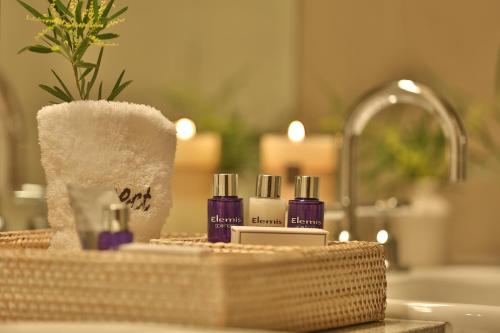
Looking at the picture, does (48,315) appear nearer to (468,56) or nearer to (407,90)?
(407,90)

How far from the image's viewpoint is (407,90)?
132 centimetres

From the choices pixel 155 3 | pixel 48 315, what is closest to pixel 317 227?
pixel 48 315

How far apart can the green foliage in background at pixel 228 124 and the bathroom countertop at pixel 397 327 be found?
867 mm

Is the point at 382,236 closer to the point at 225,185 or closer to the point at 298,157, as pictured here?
the point at 298,157

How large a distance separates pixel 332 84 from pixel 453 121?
76 cm

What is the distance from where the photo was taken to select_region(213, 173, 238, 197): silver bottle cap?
93 centimetres

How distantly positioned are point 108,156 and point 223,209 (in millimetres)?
125

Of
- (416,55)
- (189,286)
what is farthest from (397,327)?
(416,55)

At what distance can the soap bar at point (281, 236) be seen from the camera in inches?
34.0

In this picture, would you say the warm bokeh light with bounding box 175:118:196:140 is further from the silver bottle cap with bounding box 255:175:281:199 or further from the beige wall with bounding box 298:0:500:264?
the silver bottle cap with bounding box 255:175:281:199

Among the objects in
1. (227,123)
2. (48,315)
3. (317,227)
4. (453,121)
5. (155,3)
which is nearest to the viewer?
(48,315)

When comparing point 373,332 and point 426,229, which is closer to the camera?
point 373,332

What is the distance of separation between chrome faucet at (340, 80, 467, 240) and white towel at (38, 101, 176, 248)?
0.45 meters

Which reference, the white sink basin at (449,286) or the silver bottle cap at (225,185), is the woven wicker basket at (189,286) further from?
the white sink basin at (449,286)
